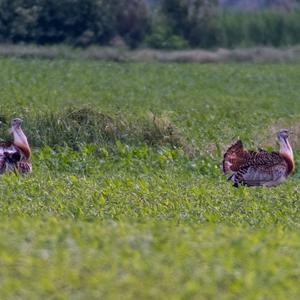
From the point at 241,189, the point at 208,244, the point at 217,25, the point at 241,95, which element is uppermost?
the point at 208,244

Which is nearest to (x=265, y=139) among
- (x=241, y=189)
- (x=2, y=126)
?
(x=2, y=126)

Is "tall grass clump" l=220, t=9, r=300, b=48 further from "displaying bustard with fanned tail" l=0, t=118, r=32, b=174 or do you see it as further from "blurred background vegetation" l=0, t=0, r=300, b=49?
"displaying bustard with fanned tail" l=0, t=118, r=32, b=174

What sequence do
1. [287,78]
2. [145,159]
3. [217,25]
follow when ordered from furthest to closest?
[217,25] → [287,78] → [145,159]

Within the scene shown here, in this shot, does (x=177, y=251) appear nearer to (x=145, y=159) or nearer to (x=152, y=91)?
(x=145, y=159)

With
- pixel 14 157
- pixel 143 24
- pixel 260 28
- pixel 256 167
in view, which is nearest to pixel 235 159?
pixel 256 167

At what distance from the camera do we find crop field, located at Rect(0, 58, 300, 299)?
7312mm

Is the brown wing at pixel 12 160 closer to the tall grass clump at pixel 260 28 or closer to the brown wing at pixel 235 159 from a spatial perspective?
the brown wing at pixel 235 159

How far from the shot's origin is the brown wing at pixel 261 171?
539 inches

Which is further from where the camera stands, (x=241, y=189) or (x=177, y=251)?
(x=241, y=189)

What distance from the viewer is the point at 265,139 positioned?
18.5 m

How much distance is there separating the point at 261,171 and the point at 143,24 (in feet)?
128

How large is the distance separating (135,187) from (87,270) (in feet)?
18.1

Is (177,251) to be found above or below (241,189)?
above

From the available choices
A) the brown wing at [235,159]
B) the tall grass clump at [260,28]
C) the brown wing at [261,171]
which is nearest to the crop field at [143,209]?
the brown wing at [261,171]
